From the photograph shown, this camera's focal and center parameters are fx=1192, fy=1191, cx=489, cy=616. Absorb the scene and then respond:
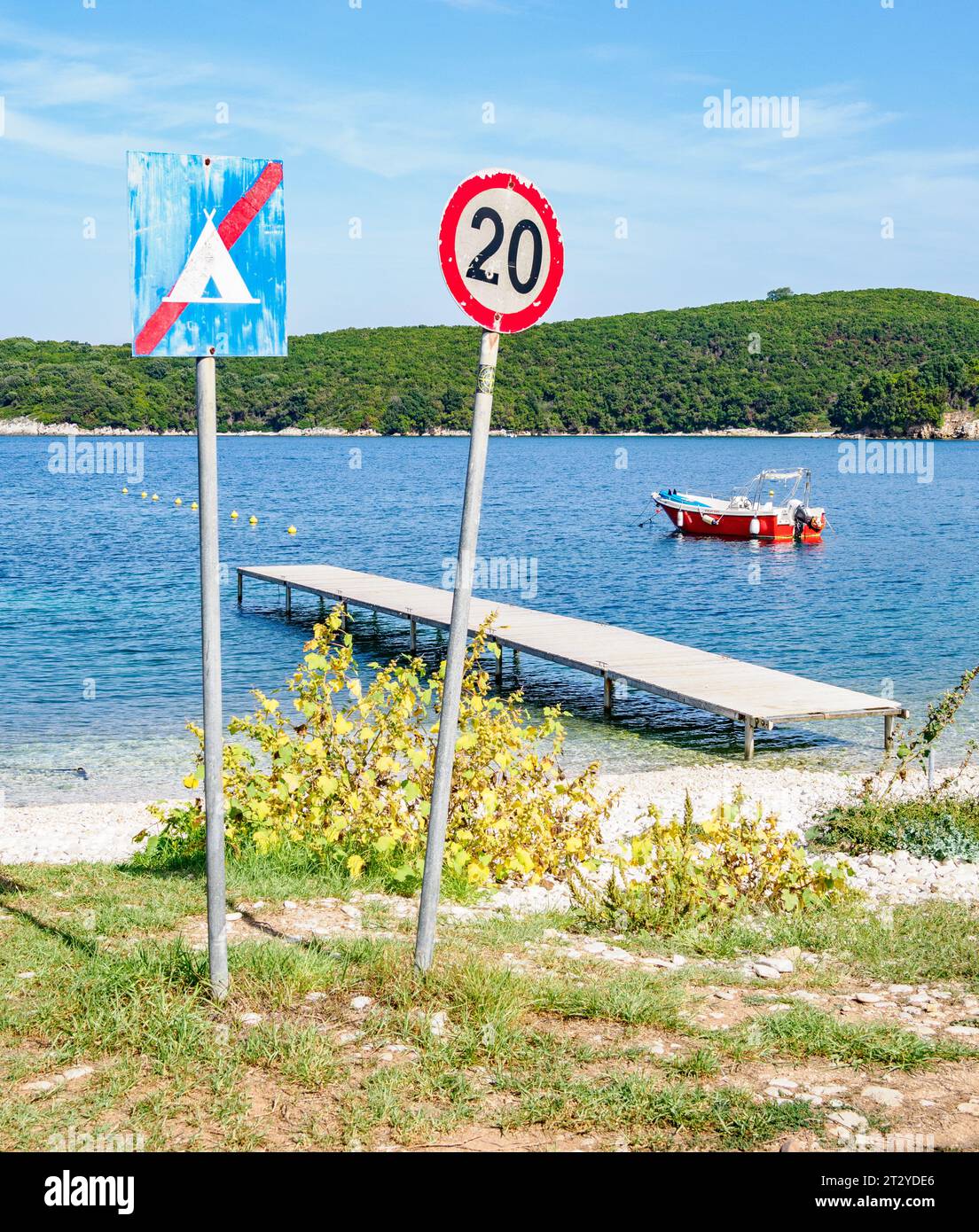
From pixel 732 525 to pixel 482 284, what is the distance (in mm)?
45648

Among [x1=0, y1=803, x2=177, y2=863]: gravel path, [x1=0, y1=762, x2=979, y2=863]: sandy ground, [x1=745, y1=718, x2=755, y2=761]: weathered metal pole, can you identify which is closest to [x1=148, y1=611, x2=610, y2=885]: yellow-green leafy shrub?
[x1=0, y1=803, x2=177, y2=863]: gravel path

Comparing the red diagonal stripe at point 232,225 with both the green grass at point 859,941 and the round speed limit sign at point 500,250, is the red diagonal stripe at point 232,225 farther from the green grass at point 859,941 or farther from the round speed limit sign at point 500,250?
the green grass at point 859,941

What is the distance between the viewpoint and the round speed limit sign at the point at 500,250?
4.20 meters

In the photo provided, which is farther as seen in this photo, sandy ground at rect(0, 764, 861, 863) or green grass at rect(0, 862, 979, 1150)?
sandy ground at rect(0, 764, 861, 863)

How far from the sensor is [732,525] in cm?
4875

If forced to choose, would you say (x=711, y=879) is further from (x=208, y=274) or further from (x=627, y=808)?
(x=627, y=808)

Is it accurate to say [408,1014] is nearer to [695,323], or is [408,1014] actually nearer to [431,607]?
[431,607]

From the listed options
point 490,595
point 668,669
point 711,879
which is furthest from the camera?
point 490,595

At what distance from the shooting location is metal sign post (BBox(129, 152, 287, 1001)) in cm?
403

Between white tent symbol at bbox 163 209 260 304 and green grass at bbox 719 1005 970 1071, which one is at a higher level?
white tent symbol at bbox 163 209 260 304

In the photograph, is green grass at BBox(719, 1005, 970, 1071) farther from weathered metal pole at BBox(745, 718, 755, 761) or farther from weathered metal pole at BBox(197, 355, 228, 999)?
weathered metal pole at BBox(745, 718, 755, 761)

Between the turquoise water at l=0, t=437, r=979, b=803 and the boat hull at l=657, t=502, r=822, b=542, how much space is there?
0.69 metres

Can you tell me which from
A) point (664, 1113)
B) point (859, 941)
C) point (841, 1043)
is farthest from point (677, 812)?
point (664, 1113)
